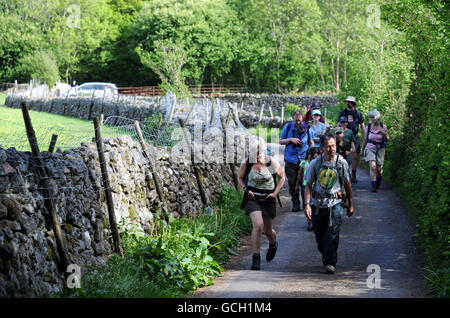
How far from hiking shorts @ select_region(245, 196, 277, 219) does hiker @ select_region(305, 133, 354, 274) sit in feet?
2.02

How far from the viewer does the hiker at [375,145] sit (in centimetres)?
1412

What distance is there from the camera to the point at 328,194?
27.4 feet

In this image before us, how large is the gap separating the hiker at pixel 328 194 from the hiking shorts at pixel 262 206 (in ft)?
2.02

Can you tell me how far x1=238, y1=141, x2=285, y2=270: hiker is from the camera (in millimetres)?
8789

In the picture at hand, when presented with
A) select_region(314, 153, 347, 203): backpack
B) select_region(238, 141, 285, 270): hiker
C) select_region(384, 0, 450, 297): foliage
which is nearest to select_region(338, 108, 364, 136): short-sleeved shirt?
select_region(384, 0, 450, 297): foliage

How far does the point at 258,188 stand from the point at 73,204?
2.66 meters

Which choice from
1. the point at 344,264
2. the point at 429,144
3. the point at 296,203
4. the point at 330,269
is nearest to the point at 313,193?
the point at 330,269

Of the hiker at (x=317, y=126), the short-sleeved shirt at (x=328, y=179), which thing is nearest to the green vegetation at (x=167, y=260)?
the short-sleeved shirt at (x=328, y=179)

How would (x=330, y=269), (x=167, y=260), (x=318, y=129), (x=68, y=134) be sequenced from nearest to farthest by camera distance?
(x=167, y=260) < (x=330, y=269) < (x=68, y=134) < (x=318, y=129)

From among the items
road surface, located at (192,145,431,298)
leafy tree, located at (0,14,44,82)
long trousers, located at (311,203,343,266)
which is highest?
leafy tree, located at (0,14,44,82)

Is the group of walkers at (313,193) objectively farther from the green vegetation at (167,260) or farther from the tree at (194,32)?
the tree at (194,32)

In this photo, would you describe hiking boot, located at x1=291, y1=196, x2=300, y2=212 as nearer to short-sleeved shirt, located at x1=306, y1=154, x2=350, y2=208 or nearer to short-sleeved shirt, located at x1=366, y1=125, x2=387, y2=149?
short-sleeved shirt, located at x1=366, y1=125, x2=387, y2=149

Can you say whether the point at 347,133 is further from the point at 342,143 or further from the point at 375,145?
the point at 375,145

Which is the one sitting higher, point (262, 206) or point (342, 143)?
point (342, 143)
